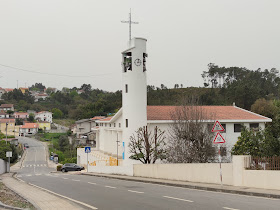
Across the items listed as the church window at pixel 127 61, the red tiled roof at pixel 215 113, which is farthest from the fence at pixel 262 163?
the red tiled roof at pixel 215 113

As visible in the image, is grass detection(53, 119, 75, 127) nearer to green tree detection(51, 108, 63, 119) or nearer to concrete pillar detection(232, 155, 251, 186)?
green tree detection(51, 108, 63, 119)

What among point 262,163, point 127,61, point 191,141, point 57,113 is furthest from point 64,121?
point 262,163

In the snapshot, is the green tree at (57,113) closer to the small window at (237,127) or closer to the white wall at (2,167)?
the white wall at (2,167)

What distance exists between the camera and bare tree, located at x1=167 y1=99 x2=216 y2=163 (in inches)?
1061

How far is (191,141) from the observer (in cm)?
2816

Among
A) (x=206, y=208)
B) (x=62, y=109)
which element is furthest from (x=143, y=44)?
(x=62, y=109)

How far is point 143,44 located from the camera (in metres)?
30.7

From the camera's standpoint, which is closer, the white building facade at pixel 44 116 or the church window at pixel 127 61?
the church window at pixel 127 61

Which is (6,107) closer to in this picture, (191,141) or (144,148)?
(144,148)

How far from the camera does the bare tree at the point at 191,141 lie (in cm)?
2695

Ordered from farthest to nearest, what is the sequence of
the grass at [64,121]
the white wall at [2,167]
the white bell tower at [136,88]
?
the grass at [64,121] < the white wall at [2,167] < the white bell tower at [136,88]

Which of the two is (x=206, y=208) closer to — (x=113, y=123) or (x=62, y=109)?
(x=113, y=123)

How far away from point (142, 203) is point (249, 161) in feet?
17.7

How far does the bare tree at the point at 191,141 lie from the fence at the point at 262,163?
485 inches
